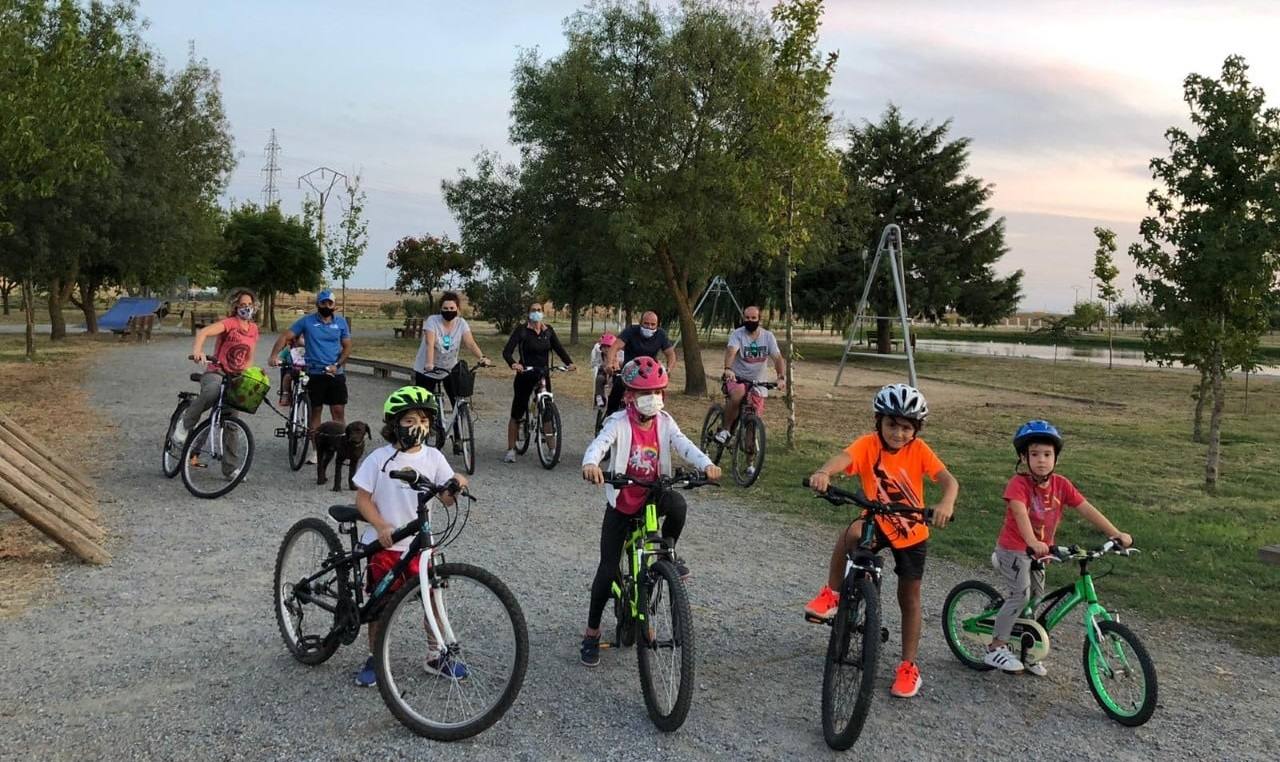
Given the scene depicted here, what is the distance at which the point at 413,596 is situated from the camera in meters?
4.11

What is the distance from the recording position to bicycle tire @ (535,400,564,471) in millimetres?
11211

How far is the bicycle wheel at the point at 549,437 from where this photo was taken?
11.2 metres

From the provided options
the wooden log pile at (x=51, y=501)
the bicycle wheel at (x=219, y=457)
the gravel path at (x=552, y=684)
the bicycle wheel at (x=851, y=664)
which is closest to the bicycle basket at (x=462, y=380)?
the bicycle wheel at (x=219, y=457)

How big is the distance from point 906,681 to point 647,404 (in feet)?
5.96

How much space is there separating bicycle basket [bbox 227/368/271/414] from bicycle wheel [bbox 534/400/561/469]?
127 inches

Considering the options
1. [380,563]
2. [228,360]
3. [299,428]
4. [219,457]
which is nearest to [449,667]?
[380,563]

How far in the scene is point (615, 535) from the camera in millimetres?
4836

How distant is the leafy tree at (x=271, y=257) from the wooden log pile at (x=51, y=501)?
4370 centimetres

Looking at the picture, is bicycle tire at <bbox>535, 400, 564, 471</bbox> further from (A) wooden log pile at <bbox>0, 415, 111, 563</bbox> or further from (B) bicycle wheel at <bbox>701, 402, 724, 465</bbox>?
(A) wooden log pile at <bbox>0, 415, 111, 563</bbox>

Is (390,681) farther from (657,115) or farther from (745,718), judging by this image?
(657,115)

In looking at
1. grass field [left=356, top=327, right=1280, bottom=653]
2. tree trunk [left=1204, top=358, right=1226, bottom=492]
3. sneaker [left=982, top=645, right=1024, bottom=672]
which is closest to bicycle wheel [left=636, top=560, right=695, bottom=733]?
sneaker [left=982, top=645, right=1024, bottom=672]

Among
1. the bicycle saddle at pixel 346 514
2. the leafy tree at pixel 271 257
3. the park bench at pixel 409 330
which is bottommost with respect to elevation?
the park bench at pixel 409 330

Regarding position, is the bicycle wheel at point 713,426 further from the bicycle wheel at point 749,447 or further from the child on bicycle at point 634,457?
the child on bicycle at point 634,457

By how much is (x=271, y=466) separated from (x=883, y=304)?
36.6m
